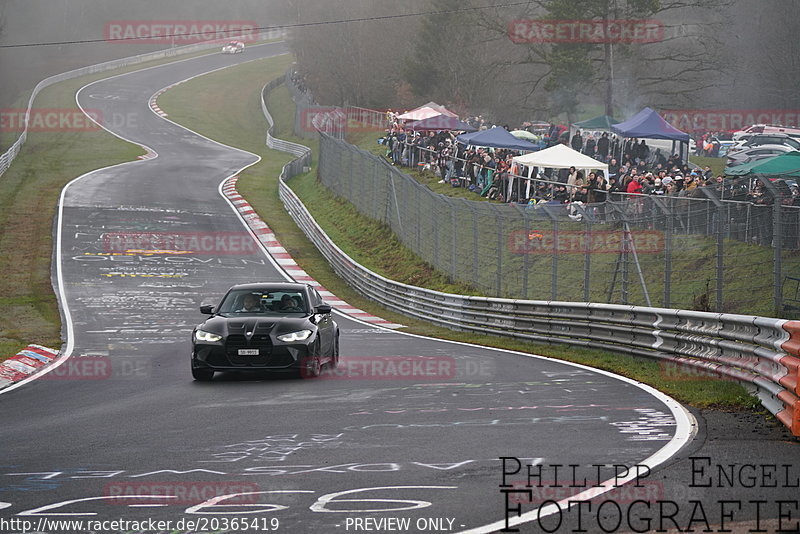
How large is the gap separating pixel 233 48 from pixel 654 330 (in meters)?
107

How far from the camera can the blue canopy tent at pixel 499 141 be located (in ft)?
115

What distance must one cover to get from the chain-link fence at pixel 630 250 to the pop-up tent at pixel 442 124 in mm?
13022

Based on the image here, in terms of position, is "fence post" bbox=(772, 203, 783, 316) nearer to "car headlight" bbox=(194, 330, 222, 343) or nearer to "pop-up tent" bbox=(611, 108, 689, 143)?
"car headlight" bbox=(194, 330, 222, 343)

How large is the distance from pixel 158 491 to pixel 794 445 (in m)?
4.88

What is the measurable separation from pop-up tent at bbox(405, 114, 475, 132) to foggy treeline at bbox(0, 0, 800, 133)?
29.6 ft

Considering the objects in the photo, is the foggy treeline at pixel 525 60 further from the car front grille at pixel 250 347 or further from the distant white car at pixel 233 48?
the car front grille at pixel 250 347

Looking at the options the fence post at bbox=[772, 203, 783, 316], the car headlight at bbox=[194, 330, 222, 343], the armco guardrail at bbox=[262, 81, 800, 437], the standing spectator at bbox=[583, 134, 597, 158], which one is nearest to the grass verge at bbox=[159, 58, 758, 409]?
the armco guardrail at bbox=[262, 81, 800, 437]

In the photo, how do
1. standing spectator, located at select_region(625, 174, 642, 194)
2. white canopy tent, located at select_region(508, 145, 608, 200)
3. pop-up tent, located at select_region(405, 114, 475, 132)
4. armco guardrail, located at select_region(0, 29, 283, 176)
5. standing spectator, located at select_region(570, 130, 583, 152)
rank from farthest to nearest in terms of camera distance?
armco guardrail, located at select_region(0, 29, 283, 176) → pop-up tent, located at select_region(405, 114, 475, 132) → standing spectator, located at select_region(570, 130, 583, 152) → white canopy tent, located at select_region(508, 145, 608, 200) → standing spectator, located at select_region(625, 174, 642, 194)

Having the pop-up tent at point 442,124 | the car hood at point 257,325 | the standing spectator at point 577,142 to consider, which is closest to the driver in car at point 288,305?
the car hood at point 257,325

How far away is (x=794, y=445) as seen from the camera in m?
8.42

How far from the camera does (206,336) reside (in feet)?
47.3

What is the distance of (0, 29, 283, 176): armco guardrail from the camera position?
2155 inches

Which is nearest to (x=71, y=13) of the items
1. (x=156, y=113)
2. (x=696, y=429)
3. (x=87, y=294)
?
(x=156, y=113)

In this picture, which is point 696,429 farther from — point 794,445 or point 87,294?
point 87,294
